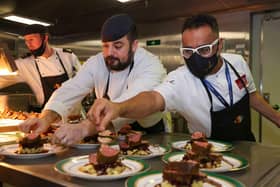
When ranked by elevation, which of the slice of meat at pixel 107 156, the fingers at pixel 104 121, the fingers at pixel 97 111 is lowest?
the slice of meat at pixel 107 156

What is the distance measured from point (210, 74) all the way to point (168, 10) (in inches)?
65.4

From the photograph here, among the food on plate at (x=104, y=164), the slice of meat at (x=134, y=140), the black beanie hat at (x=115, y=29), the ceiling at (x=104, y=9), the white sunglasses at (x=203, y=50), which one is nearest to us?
the food on plate at (x=104, y=164)

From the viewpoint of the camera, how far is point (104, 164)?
35.7 inches

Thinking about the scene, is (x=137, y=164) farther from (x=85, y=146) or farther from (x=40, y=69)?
(x=40, y=69)

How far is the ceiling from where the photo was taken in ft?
9.12

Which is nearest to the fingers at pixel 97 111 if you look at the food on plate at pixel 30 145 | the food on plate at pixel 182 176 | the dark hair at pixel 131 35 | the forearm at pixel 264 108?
the food on plate at pixel 30 145

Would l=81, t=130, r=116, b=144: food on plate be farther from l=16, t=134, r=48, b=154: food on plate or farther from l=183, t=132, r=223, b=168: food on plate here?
l=183, t=132, r=223, b=168: food on plate

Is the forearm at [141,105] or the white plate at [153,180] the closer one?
the white plate at [153,180]

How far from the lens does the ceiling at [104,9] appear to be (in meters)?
2.78

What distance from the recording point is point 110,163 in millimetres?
915

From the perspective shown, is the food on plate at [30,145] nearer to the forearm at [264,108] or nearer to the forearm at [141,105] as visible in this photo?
the forearm at [141,105]

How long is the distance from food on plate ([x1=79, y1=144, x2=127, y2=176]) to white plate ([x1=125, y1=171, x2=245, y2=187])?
0.09 metres

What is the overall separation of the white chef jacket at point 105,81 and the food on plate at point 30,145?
391mm

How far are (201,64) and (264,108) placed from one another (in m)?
0.52
